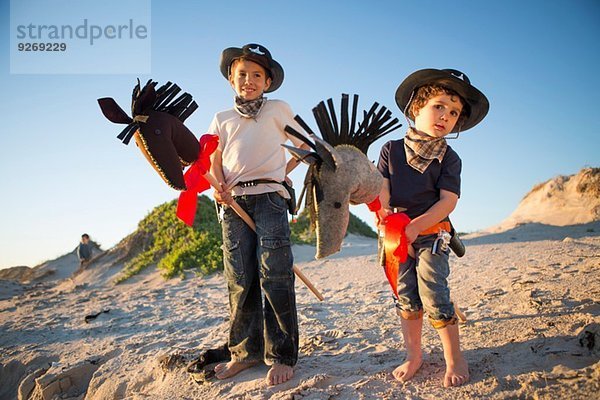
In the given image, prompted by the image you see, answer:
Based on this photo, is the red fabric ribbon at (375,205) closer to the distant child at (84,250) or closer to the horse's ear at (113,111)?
the horse's ear at (113,111)

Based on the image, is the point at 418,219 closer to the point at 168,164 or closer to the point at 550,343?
the point at 550,343

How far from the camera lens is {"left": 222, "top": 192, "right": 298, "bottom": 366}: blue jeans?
2.84 metres

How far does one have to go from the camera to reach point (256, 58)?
2.80m

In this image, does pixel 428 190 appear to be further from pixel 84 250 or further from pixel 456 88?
pixel 84 250

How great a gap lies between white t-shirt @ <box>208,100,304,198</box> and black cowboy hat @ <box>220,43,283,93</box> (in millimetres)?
191

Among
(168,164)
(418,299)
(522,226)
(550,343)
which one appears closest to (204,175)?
(168,164)

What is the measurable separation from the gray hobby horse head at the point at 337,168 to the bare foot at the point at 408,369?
107 cm

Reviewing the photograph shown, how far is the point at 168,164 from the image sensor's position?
257 centimetres

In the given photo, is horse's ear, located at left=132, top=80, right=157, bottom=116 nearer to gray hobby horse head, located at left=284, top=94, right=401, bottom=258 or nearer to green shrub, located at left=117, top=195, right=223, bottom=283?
gray hobby horse head, located at left=284, top=94, right=401, bottom=258

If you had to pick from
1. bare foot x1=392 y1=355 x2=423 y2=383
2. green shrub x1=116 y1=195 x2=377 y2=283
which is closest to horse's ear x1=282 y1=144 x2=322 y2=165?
bare foot x1=392 y1=355 x2=423 y2=383

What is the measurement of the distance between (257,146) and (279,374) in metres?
1.51

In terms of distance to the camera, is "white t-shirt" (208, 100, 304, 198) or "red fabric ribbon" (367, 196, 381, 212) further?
"white t-shirt" (208, 100, 304, 198)

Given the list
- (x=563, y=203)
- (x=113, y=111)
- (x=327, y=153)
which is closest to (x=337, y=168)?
(x=327, y=153)

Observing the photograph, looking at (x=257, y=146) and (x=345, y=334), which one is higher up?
(x=257, y=146)
